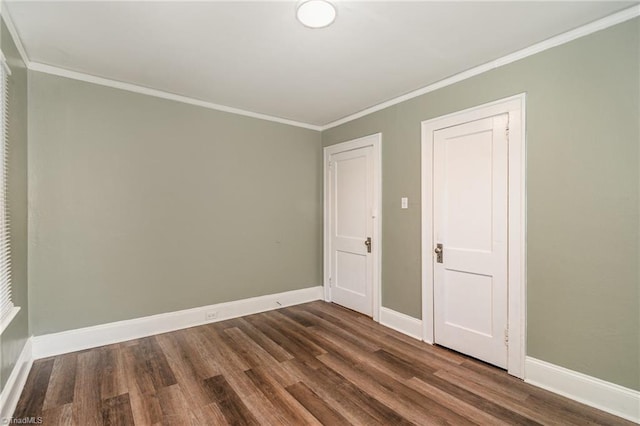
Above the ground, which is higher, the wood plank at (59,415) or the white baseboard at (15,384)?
the white baseboard at (15,384)

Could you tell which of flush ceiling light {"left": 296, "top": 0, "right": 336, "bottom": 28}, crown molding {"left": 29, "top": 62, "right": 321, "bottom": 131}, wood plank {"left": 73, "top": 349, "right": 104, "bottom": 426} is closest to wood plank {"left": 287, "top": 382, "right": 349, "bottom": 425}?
wood plank {"left": 73, "top": 349, "right": 104, "bottom": 426}

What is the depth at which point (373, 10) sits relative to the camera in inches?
74.9

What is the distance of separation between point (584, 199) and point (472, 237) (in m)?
0.85

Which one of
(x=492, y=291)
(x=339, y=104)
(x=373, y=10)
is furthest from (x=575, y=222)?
(x=339, y=104)

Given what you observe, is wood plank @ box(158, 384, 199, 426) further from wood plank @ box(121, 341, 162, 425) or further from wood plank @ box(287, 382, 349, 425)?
wood plank @ box(287, 382, 349, 425)

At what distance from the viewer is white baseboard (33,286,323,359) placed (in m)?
2.69

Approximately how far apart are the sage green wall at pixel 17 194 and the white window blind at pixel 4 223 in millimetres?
82

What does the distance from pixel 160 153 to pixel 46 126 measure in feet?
3.04

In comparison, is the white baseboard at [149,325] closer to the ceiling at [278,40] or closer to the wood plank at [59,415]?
the wood plank at [59,415]

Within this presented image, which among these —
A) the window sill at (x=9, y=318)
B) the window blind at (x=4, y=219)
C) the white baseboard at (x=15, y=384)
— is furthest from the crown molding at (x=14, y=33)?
the white baseboard at (x=15, y=384)

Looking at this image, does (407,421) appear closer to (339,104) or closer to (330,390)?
(330,390)

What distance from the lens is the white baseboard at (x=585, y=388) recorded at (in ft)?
6.19

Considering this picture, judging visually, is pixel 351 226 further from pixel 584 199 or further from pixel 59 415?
pixel 59 415

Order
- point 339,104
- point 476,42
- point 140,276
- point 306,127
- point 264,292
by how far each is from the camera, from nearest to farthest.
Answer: point 476,42 < point 140,276 < point 339,104 < point 264,292 < point 306,127
